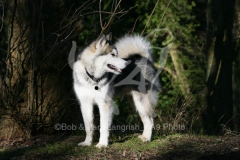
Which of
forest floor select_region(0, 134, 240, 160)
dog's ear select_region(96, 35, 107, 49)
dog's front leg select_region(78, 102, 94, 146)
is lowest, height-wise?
forest floor select_region(0, 134, 240, 160)

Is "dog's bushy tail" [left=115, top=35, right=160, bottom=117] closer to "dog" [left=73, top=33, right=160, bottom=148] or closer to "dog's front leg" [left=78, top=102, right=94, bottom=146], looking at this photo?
"dog" [left=73, top=33, right=160, bottom=148]

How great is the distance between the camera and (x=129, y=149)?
544 centimetres

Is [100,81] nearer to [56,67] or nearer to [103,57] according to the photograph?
[103,57]

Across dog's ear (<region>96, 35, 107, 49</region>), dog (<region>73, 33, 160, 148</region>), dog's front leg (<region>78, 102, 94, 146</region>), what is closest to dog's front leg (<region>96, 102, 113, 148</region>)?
dog (<region>73, 33, 160, 148</region>)

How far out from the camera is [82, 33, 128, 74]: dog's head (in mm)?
5914

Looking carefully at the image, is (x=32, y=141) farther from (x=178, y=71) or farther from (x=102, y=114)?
(x=178, y=71)

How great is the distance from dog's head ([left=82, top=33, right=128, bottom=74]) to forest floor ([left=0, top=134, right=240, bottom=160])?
1.04 meters

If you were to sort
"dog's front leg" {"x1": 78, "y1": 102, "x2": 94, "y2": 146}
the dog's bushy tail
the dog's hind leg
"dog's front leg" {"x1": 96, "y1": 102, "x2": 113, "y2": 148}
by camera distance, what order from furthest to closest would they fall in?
the dog's bushy tail
the dog's hind leg
"dog's front leg" {"x1": 78, "y1": 102, "x2": 94, "y2": 146}
"dog's front leg" {"x1": 96, "y1": 102, "x2": 113, "y2": 148}

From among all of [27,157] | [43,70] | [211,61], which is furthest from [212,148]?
[211,61]

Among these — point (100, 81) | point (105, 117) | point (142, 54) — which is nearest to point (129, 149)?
point (105, 117)

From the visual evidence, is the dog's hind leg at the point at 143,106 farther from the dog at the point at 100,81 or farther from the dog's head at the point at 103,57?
the dog's head at the point at 103,57

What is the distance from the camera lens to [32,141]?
596cm

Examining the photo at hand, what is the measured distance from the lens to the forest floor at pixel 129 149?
16.8 ft

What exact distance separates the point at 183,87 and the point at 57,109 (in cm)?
746
